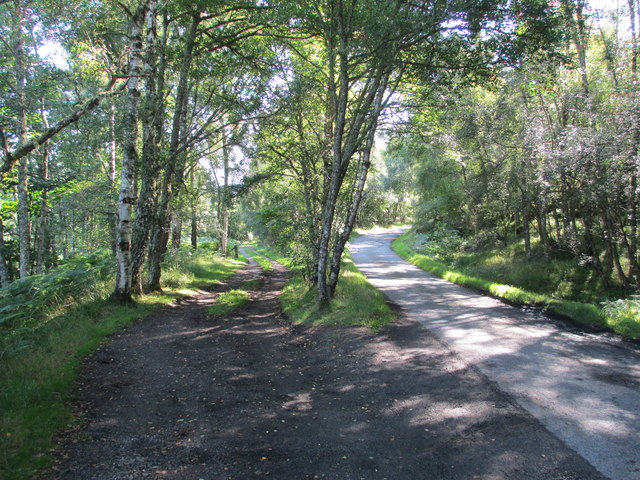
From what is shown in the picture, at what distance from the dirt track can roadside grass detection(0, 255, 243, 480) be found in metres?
0.26

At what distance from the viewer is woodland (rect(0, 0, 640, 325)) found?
8812 millimetres

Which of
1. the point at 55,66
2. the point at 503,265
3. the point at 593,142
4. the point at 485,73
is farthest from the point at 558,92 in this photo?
the point at 55,66

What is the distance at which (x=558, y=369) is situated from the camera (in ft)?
19.7

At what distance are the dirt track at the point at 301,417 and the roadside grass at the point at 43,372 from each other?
0.86 ft

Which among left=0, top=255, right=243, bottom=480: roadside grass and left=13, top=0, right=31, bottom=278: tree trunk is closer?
left=0, top=255, right=243, bottom=480: roadside grass

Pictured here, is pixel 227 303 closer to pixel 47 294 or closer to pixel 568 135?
pixel 47 294


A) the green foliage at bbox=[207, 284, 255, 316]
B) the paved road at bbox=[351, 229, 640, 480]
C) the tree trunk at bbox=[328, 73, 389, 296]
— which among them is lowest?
the green foliage at bbox=[207, 284, 255, 316]

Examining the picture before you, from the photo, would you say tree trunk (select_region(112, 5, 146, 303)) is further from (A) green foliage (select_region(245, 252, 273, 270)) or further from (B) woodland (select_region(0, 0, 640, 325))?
(A) green foliage (select_region(245, 252, 273, 270))

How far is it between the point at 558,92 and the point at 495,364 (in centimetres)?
1128

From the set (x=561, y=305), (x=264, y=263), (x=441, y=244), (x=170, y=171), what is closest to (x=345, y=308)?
(x=561, y=305)

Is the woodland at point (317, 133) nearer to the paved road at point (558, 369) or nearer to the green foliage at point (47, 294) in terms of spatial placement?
the green foliage at point (47, 294)

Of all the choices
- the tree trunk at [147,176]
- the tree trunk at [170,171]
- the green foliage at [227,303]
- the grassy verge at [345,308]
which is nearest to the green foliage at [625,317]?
the grassy verge at [345,308]

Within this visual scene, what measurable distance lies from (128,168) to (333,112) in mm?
6638

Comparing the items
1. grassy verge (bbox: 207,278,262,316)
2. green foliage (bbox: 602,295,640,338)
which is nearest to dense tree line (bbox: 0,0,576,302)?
grassy verge (bbox: 207,278,262,316)
